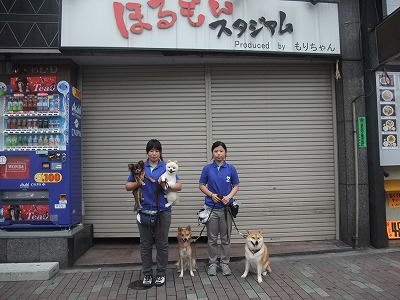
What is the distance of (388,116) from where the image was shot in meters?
6.40

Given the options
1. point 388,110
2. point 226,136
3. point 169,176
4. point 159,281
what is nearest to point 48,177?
point 169,176

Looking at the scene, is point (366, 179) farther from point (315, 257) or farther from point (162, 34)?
point (162, 34)

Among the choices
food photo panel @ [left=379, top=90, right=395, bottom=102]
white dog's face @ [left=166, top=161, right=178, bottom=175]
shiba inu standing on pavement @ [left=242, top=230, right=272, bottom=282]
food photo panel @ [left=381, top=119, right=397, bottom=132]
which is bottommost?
shiba inu standing on pavement @ [left=242, top=230, right=272, bottom=282]

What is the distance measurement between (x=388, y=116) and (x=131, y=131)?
4936 mm

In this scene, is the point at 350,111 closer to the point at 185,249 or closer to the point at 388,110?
the point at 388,110

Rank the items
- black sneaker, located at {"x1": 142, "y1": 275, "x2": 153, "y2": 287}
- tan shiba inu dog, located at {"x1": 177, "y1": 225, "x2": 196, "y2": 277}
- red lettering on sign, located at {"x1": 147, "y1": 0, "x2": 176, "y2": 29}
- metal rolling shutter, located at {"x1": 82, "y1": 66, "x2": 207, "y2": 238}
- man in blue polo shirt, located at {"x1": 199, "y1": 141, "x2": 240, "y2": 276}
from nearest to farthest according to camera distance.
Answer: black sneaker, located at {"x1": 142, "y1": 275, "x2": 153, "y2": 287} < tan shiba inu dog, located at {"x1": 177, "y1": 225, "x2": 196, "y2": 277} < man in blue polo shirt, located at {"x1": 199, "y1": 141, "x2": 240, "y2": 276} < red lettering on sign, located at {"x1": 147, "y1": 0, "x2": 176, "y2": 29} < metal rolling shutter, located at {"x1": 82, "y1": 66, "x2": 207, "y2": 238}

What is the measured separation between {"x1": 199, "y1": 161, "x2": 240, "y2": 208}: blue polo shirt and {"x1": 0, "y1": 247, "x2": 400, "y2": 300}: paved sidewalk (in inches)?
46.5

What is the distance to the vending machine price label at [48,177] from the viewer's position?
217 inches

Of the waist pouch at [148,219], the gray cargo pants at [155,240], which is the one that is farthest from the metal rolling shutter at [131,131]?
the waist pouch at [148,219]

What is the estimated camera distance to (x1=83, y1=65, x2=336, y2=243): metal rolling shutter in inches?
256

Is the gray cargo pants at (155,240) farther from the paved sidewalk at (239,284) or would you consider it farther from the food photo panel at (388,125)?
the food photo panel at (388,125)

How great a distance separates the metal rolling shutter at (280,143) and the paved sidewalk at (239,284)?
115 centimetres

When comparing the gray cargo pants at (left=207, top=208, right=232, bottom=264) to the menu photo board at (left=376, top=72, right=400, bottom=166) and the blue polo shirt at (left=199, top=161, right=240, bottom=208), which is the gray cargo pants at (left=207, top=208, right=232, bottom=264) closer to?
the blue polo shirt at (left=199, top=161, right=240, bottom=208)

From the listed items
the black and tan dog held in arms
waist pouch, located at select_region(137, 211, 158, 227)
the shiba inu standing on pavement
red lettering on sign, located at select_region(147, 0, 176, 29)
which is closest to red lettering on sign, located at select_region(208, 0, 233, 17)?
red lettering on sign, located at select_region(147, 0, 176, 29)
